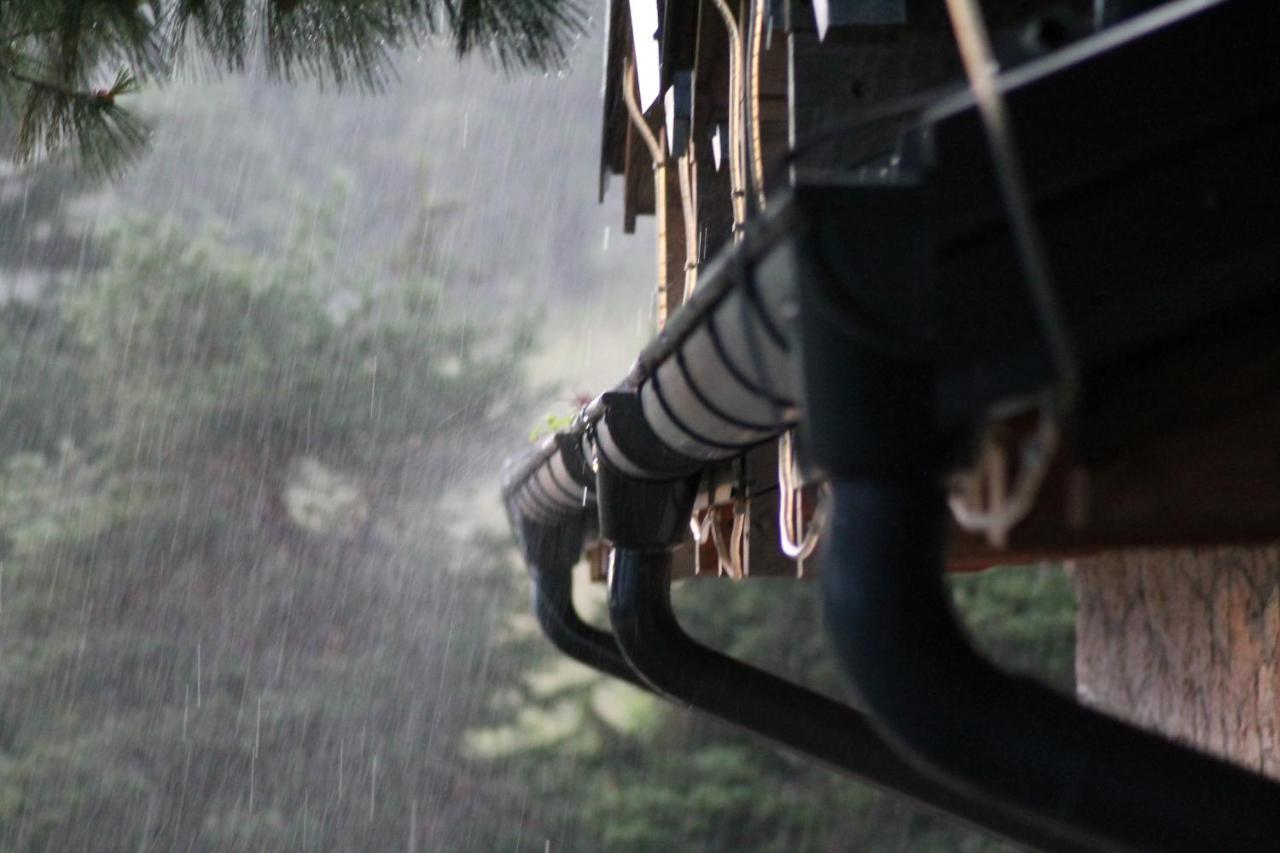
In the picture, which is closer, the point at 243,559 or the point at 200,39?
the point at 200,39

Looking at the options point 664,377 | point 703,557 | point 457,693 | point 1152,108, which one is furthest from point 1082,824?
point 457,693

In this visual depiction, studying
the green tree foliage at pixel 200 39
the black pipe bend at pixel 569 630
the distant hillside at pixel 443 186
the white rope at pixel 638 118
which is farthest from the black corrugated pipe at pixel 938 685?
the distant hillside at pixel 443 186

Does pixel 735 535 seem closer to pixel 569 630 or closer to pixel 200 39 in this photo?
pixel 569 630

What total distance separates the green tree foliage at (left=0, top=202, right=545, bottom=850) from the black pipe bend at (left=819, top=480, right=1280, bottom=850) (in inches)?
490

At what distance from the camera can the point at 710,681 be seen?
7.32 ft

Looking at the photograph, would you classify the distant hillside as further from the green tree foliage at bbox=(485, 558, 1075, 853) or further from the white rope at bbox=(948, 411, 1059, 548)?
the white rope at bbox=(948, 411, 1059, 548)

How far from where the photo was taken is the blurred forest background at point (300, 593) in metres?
12.6

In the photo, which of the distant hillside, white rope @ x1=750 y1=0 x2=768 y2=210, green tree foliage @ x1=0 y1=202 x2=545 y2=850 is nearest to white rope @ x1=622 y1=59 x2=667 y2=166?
white rope @ x1=750 y1=0 x2=768 y2=210

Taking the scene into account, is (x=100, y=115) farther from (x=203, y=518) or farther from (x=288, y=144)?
(x=288, y=144)

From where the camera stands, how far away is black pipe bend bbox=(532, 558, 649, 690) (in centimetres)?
347

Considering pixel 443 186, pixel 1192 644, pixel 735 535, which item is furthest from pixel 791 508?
pixel 443 186

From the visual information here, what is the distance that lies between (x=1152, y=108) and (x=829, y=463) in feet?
0.96

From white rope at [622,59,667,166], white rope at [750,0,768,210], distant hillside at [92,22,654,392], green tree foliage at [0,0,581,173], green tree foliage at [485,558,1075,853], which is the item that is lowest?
green tree foliage at [485,558,1075,853]

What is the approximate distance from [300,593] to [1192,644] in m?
11.8
